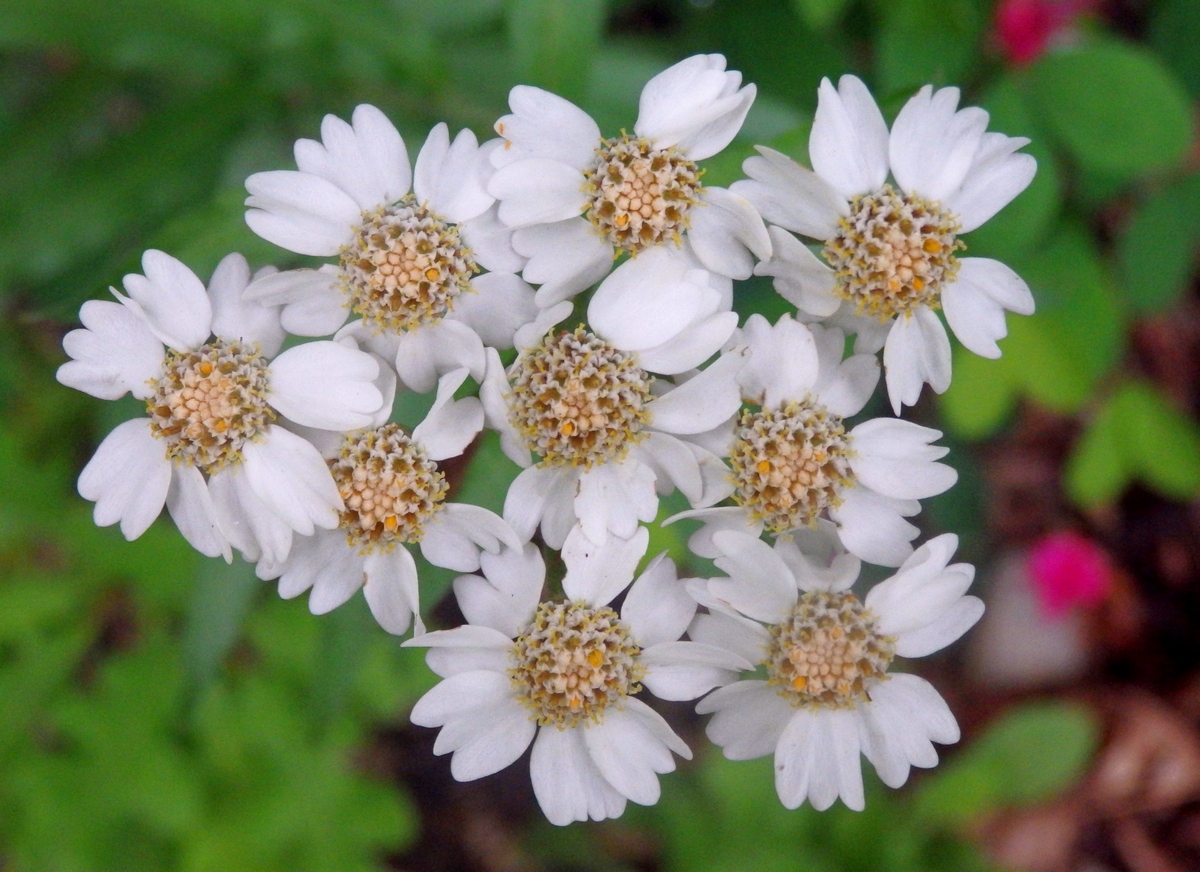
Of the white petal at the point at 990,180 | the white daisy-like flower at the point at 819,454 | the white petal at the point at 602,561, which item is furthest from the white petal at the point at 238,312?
the white petal at the point at 990,180

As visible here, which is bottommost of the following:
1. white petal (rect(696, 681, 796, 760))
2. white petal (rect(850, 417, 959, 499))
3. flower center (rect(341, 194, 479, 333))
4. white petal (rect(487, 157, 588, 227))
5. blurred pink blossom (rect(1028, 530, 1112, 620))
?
blurred pink blossom (rect(1028, 530, 1112, 620))

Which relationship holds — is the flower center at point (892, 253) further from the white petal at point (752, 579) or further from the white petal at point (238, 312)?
the white petal at point (238, 312)

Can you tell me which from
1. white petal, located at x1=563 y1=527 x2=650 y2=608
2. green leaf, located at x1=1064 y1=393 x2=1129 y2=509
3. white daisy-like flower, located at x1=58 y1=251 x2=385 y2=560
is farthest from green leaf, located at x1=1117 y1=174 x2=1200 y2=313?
white daisy-like flower, located at x1=58 y1=251 x2=385 y2=560

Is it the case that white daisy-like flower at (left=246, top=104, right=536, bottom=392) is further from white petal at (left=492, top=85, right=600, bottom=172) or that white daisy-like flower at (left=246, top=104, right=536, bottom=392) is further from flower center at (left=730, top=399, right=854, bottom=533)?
flower center at (left=730, top=399, right=854, bottom=533)

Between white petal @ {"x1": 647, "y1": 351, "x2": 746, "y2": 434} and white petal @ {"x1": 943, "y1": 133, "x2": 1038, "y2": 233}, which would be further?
white petal @ {"x1": 943, "y1": 133, "x2": 1038, "y2": 233}

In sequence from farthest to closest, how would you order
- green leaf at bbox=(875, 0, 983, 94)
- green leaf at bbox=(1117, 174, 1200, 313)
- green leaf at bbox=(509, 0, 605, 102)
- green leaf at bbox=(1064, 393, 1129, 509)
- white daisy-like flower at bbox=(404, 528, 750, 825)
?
green leaf at bbox=(1064, 393, 1129, 509)
green leaf at bbox=(1117, 174, 1200, 313)
green leaf at bbox=(875, 0, 983, 94)
green leaf at bbox=(509, 0, 605, 102)
white daisy-like flower at bbox=(404, 528, 750, 825)

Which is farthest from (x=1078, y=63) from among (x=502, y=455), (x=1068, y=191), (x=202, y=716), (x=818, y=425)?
(x=202, y=716)

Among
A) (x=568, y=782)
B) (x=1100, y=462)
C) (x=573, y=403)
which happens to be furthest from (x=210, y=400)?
(x=1100, y=462)
